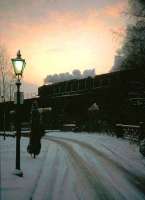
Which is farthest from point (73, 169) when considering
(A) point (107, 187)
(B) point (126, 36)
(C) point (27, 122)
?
(C) point (27, 122)

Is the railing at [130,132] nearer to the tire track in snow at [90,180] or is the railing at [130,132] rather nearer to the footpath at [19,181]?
the tire track in snow at [90,180]

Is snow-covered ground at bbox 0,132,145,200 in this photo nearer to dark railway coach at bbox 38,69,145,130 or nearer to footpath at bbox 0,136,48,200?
footpath at bbox 0,136,48,200

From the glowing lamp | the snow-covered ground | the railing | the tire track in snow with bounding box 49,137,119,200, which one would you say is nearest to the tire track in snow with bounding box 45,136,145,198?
the snow-covered ground

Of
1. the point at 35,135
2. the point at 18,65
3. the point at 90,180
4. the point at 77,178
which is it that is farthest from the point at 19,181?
the point at 35,135

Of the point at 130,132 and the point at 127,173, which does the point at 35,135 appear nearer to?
the point at 127,173

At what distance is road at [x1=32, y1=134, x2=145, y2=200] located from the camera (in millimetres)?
10305

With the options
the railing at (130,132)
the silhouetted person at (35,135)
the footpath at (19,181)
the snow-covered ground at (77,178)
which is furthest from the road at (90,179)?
the railing at (130,132)

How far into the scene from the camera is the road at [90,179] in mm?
10305

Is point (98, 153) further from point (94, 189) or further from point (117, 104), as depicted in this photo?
point (117, 104)

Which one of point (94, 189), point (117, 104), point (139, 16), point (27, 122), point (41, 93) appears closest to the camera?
point (94, 189)

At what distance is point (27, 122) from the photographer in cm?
6309

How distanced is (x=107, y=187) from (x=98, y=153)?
30.9 feet

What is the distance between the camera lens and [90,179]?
1290cm

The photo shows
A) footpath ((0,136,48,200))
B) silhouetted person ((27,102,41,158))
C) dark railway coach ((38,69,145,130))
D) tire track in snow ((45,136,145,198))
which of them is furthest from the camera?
dark railway coach ((38,69,145,130))
